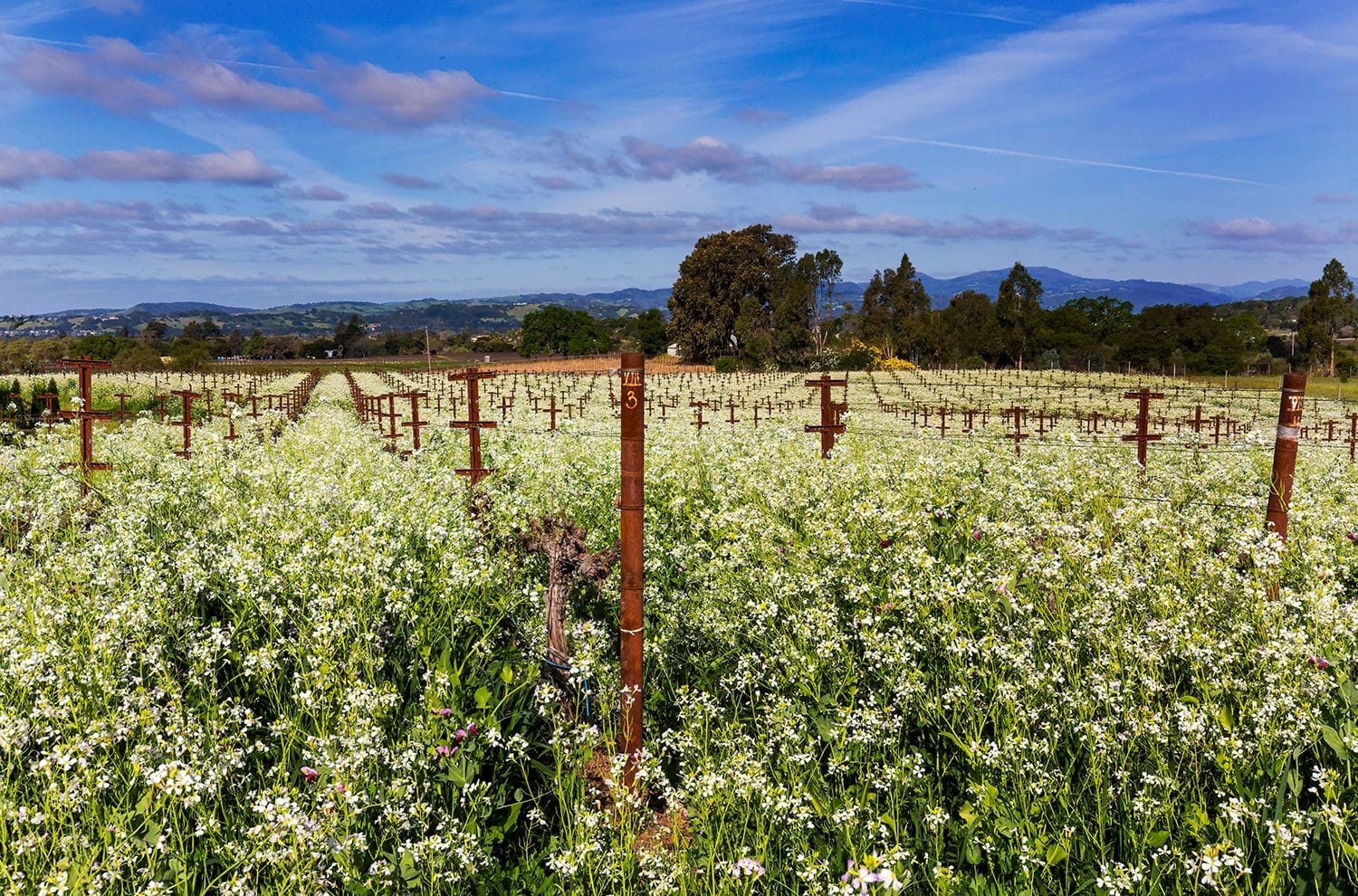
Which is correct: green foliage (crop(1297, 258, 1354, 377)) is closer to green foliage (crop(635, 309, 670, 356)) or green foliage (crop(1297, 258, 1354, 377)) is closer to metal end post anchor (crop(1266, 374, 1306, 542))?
green foliage (crop(635, 309, 670, 356))

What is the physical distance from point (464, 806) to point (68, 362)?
35.2 ft

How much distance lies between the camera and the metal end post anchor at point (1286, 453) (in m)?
6.35

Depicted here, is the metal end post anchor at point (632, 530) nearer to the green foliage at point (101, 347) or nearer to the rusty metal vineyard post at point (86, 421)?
the rusty metal vineyard post at point (86, 421)

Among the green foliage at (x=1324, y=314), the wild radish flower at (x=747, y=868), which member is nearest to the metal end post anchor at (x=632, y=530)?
the wild radish flower at (x=747, y=868)

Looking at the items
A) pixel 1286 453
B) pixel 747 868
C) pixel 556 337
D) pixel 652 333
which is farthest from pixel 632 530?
pixel 556 337

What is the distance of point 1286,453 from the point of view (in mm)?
6496

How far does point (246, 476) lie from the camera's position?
9180 mm

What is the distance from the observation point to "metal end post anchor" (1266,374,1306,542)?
6.35 m

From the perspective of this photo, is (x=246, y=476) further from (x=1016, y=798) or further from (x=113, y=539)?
(x=1016, y=798)

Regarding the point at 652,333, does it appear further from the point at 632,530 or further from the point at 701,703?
the point at 701,703

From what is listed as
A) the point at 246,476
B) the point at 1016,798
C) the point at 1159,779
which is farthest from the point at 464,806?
the point at 246,476

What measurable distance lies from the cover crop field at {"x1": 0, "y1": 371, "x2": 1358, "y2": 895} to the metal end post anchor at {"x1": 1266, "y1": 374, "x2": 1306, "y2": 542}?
0.41 m

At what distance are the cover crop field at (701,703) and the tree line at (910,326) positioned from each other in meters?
80.0

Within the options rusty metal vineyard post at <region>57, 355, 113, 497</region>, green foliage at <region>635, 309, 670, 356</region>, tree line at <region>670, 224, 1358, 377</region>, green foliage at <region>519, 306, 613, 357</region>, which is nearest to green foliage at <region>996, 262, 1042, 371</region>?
tree line at <region>670, 224, 1358, 377</region>
